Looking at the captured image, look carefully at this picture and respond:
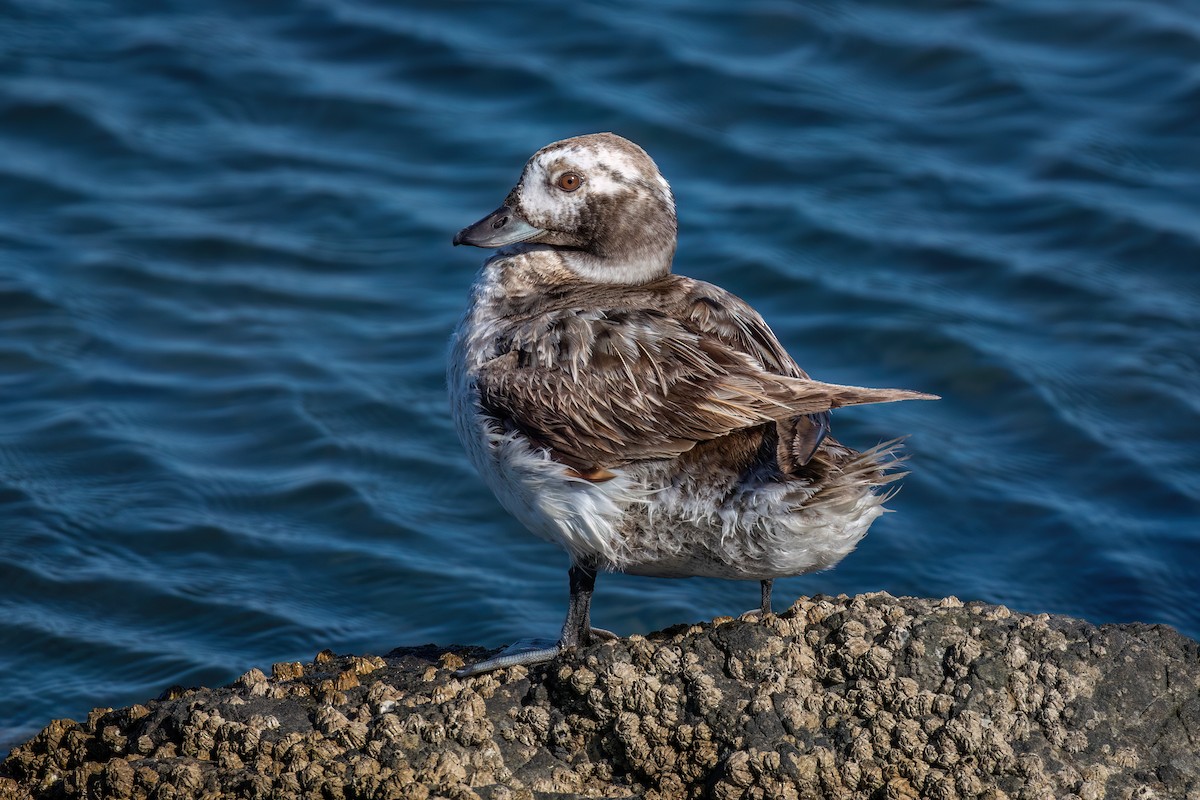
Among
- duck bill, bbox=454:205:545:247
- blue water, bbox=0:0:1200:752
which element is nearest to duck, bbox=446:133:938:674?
duck bill, bbox=454:205:545:247

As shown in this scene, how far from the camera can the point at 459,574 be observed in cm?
748

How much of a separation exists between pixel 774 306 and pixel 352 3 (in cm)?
495

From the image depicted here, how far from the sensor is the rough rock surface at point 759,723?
4059 millimetres

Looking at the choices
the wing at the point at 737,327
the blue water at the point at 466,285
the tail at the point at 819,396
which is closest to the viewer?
the tail at the point at 819,396

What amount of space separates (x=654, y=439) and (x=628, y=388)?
0.71ft

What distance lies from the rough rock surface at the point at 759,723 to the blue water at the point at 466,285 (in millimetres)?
2334

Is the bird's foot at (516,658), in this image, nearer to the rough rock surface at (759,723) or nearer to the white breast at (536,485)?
the rough rock surface at (759,723)

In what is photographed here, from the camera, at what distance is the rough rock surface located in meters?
4.06

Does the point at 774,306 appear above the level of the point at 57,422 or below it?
above

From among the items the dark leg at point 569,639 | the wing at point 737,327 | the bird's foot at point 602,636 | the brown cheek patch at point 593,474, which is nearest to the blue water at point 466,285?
the bird's foot at point 602,636

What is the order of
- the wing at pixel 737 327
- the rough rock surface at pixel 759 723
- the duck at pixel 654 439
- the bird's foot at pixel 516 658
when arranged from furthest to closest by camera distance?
1. the wing at pixel 737 327
2. the bird's foot at pixel 516 658
3. the duck at pixel 654 439
4. the rough rock surface at pixel 759 723

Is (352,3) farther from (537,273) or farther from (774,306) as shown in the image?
(537,273)

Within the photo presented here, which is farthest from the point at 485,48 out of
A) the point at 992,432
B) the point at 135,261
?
the point at 992,432

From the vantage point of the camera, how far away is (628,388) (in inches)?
191
